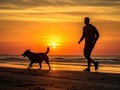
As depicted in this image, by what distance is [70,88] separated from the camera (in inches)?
309

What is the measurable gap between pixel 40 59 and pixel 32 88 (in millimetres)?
11361

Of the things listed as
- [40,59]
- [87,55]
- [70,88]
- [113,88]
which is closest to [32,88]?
[70,88]

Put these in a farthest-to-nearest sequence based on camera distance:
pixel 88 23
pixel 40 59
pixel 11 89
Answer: pixel 40 59 < pixel 88 23 < pixel 11 89

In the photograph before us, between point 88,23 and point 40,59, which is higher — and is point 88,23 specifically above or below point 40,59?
above

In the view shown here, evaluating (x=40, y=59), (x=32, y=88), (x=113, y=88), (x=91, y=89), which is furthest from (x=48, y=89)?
(x=40, y=59)

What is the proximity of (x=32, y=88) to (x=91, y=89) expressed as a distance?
4.01 ft

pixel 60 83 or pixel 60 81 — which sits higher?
pixel 60 83

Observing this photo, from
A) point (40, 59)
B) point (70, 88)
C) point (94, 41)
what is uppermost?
point (70, 88)

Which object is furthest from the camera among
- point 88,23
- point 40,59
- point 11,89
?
point 40,59

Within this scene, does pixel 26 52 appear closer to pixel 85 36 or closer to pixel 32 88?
pixel 85 36

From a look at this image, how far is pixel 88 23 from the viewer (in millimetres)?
15578

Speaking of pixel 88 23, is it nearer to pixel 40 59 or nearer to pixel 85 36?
pixel 85 36

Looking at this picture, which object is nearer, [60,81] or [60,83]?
[60,83]

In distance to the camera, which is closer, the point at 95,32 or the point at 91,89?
the point at 91,89
